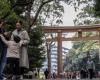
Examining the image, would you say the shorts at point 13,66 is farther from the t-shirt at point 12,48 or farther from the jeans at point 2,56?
the jeans at point 2,56

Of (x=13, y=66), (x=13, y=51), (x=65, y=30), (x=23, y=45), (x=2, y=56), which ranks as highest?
(x=65, y=30)

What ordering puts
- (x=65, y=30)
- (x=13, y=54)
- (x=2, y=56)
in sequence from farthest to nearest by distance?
(x=65, y=30) < (x=13, y=54) < (x=2, y=56)

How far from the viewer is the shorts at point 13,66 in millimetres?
11164

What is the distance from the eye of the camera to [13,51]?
36.4 ft

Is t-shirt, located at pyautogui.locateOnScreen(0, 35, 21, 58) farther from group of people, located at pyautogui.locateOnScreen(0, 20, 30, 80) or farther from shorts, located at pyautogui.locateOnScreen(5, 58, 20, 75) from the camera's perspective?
shorts, located at pyautogui.locateOnScreen(5, 58, 20, 75)

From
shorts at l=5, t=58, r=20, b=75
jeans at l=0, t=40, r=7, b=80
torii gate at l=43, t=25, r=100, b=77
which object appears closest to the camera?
jeans at l=0, t=40, r=7, b=80

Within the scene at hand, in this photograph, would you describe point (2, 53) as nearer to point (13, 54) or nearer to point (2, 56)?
point (2, 56)

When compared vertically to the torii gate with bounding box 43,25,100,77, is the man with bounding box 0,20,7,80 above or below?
below

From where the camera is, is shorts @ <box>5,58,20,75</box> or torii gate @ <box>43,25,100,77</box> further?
torii gate @ <box>43,25,100,77</box>

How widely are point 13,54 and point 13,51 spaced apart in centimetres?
8

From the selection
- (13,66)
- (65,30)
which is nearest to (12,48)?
(13,66)

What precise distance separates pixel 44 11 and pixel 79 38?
22952 mm

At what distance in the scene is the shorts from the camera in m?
11.2

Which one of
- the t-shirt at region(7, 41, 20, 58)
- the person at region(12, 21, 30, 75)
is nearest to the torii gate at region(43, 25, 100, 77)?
the person at region(12, 21, 30, 75)
